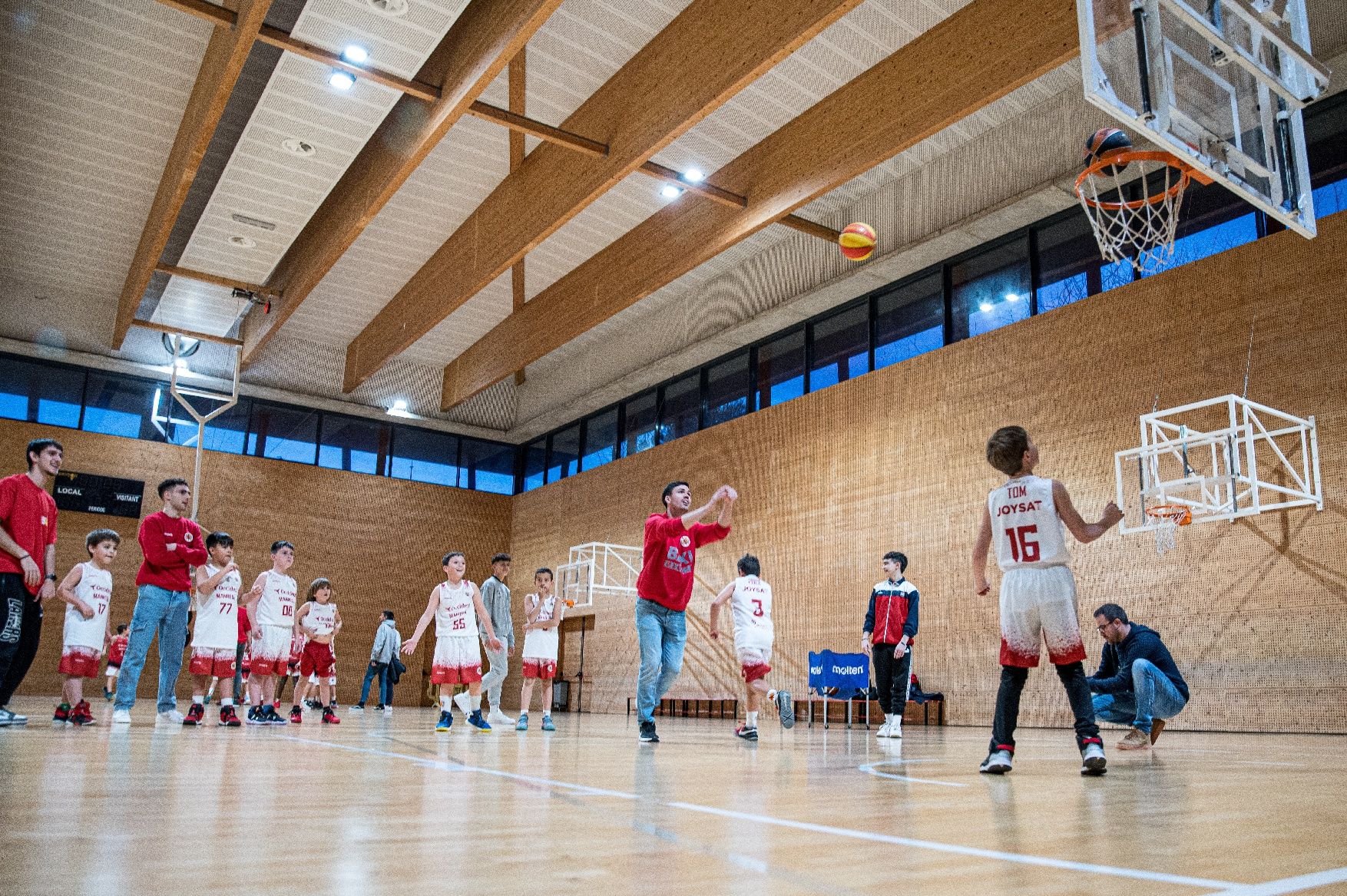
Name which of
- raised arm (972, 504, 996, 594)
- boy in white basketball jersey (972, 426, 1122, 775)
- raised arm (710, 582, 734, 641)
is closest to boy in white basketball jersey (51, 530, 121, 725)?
raised arm (710, 582, 734, 641)

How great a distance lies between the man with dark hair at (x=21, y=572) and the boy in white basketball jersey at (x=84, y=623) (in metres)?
0.99

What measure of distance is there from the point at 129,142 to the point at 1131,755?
14.7 m

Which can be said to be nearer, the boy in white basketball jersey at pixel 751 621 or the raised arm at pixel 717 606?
the raised arm at pixel 717 606

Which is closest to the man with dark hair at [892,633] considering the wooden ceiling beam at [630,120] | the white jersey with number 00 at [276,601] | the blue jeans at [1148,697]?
the blue jeans at [1148,697]

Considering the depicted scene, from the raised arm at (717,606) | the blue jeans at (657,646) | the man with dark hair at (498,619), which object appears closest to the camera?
the blue jeans at (657,646)

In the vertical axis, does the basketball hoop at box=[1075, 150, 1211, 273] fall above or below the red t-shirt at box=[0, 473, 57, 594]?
above

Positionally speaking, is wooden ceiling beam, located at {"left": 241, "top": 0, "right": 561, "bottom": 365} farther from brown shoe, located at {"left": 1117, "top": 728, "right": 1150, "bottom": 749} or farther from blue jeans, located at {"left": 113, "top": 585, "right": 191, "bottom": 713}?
brown shoe, located at {"left": 1117, "top": 728, "right": 1150, "bottom": 749}

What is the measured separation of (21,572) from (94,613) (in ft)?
4.84

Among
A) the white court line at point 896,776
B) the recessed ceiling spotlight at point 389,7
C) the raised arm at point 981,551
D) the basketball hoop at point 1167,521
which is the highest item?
the recessed ceiling spotlight at point 389,7

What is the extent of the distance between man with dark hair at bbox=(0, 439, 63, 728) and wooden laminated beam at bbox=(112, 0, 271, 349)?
5.51m

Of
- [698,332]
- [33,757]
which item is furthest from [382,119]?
[33,757]

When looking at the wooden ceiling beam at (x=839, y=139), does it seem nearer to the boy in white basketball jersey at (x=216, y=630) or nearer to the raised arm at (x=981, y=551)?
A: the raised arm at (x=981, y=551)

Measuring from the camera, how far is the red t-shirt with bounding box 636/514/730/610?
7.21 metres

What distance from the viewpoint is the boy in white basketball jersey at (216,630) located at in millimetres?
8008
